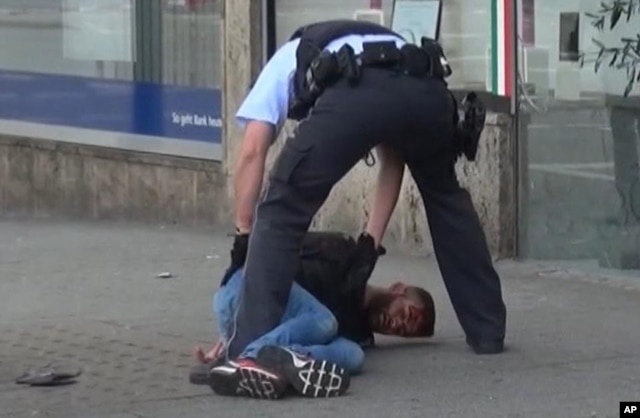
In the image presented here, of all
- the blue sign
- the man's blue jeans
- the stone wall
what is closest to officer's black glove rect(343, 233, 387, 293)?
the man's blue jeans

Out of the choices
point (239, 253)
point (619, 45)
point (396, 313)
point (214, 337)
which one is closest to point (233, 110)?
point (619, 45)

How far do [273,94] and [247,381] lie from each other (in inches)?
48.3

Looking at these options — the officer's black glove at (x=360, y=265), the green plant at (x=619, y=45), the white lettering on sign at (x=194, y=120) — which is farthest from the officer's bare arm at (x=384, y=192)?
the white lettering on sign at (x=194, y=120)

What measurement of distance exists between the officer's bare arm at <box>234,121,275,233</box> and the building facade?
3522mm

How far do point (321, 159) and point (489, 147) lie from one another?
12.5ft

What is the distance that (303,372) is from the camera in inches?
261

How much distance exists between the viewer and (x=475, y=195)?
10.7 m

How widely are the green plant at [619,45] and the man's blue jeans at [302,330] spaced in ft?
10.1

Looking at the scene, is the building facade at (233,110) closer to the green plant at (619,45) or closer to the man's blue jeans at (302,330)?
the green plant at (619,45)

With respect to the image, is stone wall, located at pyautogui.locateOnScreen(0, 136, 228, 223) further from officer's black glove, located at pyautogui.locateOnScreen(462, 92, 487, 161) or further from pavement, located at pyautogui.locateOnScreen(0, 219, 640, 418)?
officer's black glove, located at pyautogui.locateOnScreen(462, 92, 487, 161)

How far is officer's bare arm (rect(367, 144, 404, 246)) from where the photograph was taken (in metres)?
7.70

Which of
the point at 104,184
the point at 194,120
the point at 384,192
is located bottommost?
the point at 104,184

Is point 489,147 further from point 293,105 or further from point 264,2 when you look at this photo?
point 293,105

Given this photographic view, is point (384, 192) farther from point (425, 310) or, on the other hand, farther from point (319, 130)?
point (319, 130)
